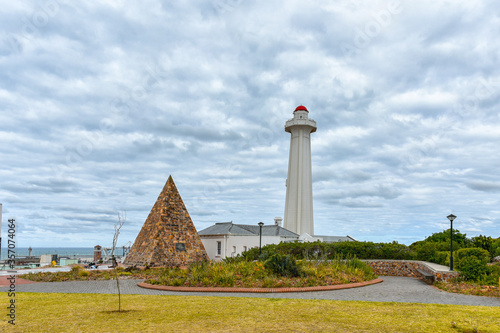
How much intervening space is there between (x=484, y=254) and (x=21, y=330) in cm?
1584

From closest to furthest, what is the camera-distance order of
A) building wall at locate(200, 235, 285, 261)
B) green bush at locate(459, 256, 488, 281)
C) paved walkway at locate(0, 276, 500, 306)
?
paved walkway at locate(0, 276, 500, 306), green bush at locate(459, 256, 488, 281), building wall at locate(200, 235, 285, 261)

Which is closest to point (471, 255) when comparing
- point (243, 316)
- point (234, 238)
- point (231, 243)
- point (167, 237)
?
point (243, 316)

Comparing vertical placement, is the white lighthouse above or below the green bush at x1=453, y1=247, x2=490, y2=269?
above

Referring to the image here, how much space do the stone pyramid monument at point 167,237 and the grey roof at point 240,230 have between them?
5547 millimetres

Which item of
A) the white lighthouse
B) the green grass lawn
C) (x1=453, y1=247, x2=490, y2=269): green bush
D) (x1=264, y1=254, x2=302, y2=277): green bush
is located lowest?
the green grass lawn

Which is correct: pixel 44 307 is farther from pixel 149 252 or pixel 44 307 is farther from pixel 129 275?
pixel 149 252

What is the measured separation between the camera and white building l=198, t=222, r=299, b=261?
28.8 metres

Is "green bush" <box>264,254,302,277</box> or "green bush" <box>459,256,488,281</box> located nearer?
"green bush" <box>459,256,488,281</box>

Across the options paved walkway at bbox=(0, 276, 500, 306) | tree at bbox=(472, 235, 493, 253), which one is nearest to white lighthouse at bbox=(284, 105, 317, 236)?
tree at bbox=(472, 235, 493, 253)

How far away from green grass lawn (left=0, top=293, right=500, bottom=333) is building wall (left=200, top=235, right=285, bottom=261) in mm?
17250

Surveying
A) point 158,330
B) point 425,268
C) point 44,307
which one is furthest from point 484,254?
point 44,307

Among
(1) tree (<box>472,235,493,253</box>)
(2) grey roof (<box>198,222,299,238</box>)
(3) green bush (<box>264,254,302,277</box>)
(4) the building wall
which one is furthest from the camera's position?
(2) grey roof (<box>198,222,299,238</box>)

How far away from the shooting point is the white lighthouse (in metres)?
34.8

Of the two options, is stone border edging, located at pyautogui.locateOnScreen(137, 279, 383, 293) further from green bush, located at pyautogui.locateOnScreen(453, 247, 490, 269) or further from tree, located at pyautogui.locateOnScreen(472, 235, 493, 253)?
tree, located at pyautogui.locateOnScreen(472, 235, 493, 253)
